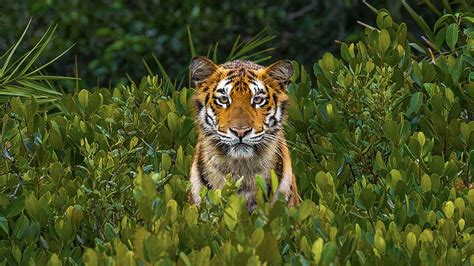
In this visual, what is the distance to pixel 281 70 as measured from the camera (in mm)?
7211

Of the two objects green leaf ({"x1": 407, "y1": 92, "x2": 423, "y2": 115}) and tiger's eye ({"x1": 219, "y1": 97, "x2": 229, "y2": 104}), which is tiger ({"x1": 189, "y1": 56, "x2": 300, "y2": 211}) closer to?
tiger's eye ({"x1": 219, "y1": 97, "x2": 229, "y2": 104})

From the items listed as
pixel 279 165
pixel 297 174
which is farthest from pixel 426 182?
pixel 297 174

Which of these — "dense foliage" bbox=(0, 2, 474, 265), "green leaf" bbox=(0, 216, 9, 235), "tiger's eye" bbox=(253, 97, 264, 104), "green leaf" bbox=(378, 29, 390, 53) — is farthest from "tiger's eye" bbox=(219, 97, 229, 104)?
"green leaf" bbox=(378, 29, 390, 53)

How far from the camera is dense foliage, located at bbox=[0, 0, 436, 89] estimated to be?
16875 millimetres

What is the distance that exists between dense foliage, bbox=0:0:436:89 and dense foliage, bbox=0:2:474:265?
7857 millimetres

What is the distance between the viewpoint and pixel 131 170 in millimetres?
7559

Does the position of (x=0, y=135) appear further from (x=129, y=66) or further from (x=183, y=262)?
(x=129, y=66)

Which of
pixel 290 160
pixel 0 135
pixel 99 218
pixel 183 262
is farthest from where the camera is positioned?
pixel 0 135

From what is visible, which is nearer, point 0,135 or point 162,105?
point 0,135

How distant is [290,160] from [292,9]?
10517 millimetres

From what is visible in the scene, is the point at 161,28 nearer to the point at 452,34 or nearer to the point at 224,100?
the point at 452,34

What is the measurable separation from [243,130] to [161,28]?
10.4m

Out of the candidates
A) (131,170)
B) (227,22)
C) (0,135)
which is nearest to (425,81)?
(131,170)

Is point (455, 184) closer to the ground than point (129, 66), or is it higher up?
higher up
